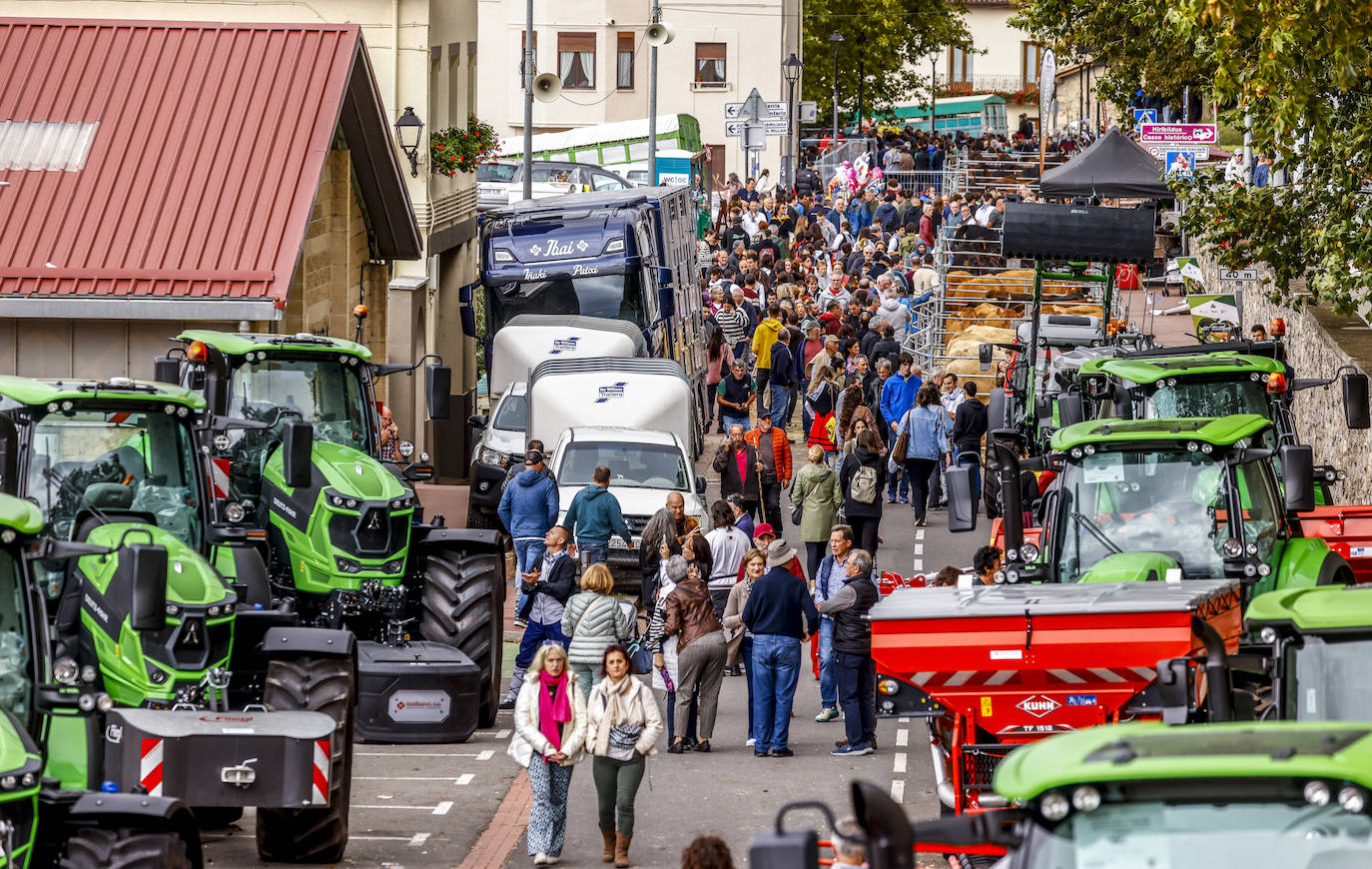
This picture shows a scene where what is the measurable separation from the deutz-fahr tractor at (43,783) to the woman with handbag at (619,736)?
3649mm

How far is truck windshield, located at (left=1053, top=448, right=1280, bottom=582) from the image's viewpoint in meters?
12.6

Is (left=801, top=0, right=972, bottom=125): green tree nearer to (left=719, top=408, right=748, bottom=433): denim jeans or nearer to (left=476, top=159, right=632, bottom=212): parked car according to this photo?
(left=476, top=159, right=632, bottom=212): parked car

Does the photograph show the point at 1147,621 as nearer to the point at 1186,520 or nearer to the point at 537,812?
the point at 1186,520

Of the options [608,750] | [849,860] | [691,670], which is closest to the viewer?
[849,860]

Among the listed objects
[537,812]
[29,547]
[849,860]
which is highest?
[29,547]

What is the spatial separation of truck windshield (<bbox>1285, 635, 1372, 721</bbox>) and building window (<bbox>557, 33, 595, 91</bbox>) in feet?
189

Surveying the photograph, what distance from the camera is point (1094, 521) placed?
1284 cm

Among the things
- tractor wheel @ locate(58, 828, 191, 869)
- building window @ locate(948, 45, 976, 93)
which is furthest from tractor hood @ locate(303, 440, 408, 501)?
building window @ locate(948, 45, 976, 93)

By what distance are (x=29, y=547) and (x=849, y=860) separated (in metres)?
4.15

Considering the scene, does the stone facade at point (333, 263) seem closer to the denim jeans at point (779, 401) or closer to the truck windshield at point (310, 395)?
the denim jeans at point (779, 401)

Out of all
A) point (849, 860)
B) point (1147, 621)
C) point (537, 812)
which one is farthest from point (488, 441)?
point (849, 860)

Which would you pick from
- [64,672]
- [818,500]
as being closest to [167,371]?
[64,672]

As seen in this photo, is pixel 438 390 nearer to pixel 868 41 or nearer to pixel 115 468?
pixel 115 468

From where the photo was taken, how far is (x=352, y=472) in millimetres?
14633
